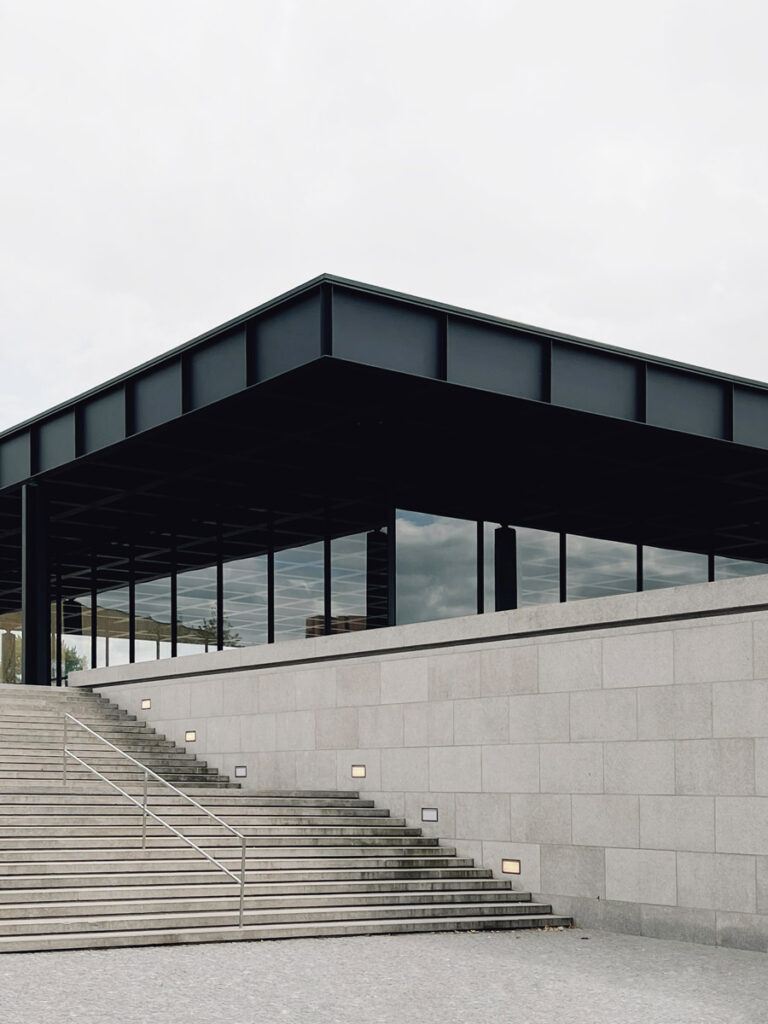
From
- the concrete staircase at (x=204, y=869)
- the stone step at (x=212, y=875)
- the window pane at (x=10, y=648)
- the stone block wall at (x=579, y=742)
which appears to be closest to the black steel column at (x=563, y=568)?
the stone block wall at (x=579, y=742)

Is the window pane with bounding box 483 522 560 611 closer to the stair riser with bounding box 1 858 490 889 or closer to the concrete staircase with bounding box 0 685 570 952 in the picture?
the concrete staircase with bounding box 0 685 570 952

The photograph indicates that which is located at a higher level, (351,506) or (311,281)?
(311,281)

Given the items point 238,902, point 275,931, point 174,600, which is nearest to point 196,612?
point 174,600

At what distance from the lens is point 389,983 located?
1173 centimetres

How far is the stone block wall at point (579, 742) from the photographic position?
1493 centimetres

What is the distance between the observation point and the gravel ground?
10328 millimetres

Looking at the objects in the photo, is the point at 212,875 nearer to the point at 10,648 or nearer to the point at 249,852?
the point at 249,852

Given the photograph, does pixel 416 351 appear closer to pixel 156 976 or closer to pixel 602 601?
pixel 602 601

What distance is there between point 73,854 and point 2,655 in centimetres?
3034

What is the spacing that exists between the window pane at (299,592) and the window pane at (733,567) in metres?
9.79

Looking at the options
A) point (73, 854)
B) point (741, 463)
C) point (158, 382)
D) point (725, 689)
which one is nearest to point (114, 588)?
point (158, 382)

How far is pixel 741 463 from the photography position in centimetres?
2720

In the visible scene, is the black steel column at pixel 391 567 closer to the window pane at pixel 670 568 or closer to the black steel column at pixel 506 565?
the black steel column at pixel 506 565

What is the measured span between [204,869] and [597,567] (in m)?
17.4
